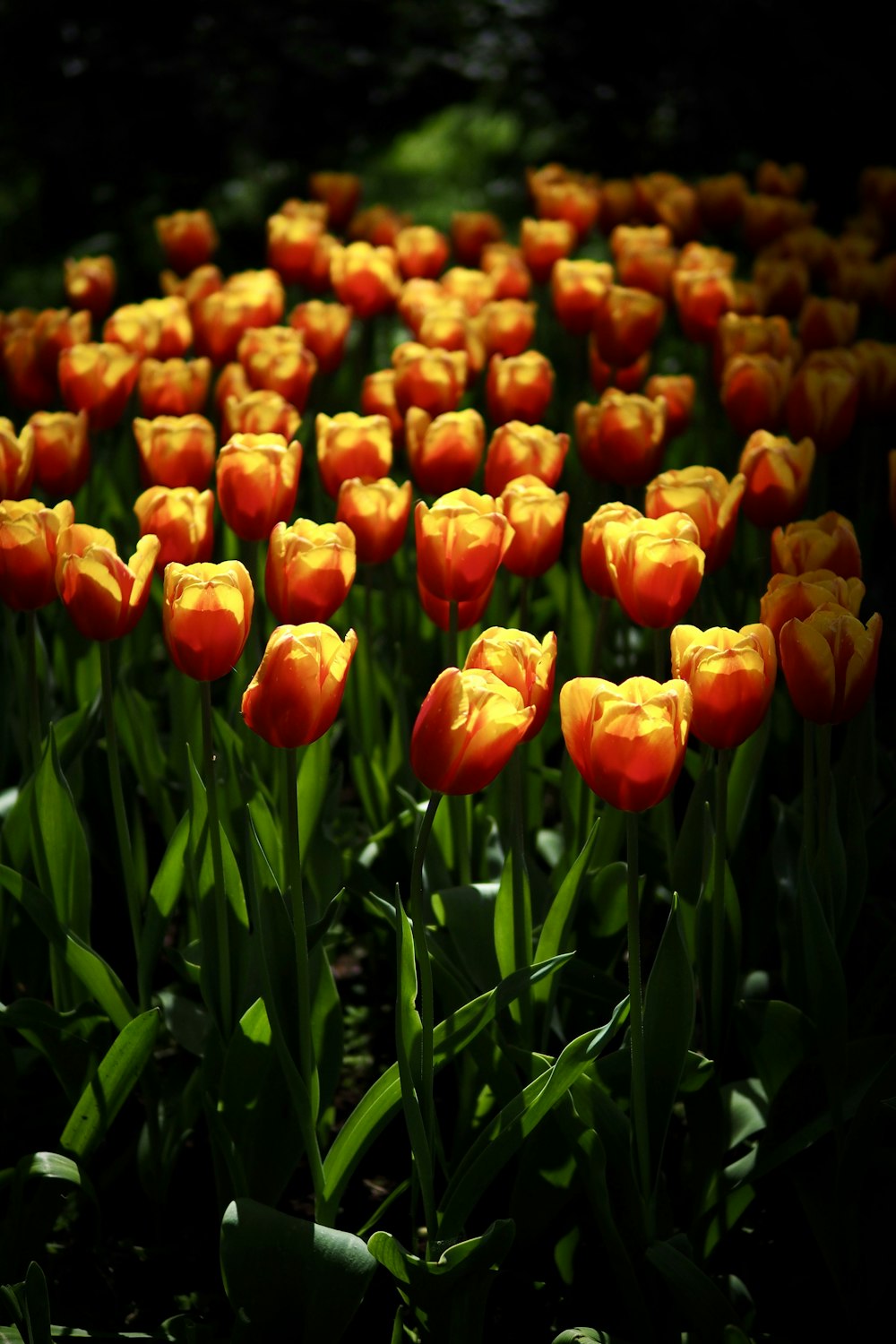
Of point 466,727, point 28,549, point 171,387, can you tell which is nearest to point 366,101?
point 171,387

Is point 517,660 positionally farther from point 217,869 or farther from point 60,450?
point 60,450

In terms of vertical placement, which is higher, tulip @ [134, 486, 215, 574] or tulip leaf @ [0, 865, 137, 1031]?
tulip @ [134, 486, 215, 574]

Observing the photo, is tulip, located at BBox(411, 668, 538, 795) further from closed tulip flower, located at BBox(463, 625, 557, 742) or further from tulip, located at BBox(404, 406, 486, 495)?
tulip, located at BBox(404, 406, 486, 495)

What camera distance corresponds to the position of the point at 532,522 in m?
1.99

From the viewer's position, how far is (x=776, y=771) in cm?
245

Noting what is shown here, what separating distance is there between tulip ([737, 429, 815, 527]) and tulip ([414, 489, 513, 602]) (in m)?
0.55

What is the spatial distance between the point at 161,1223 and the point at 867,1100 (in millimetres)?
991

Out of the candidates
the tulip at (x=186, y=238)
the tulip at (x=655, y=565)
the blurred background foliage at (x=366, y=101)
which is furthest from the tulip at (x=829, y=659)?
the blurred background foliage at (x=366, y=101)

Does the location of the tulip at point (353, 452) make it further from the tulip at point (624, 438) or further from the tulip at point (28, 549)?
the tulip at point (28, 549)

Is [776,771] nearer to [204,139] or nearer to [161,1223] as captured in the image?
[161,1223]

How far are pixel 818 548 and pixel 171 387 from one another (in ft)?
4.35

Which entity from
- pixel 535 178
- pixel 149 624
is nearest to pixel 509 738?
pixel 149 624

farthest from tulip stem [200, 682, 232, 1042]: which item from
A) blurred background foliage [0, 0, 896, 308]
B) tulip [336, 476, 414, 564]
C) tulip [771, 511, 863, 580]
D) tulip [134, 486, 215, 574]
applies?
blurred background foliage [0, 0, 896, 308]

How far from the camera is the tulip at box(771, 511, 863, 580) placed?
6.21ft
